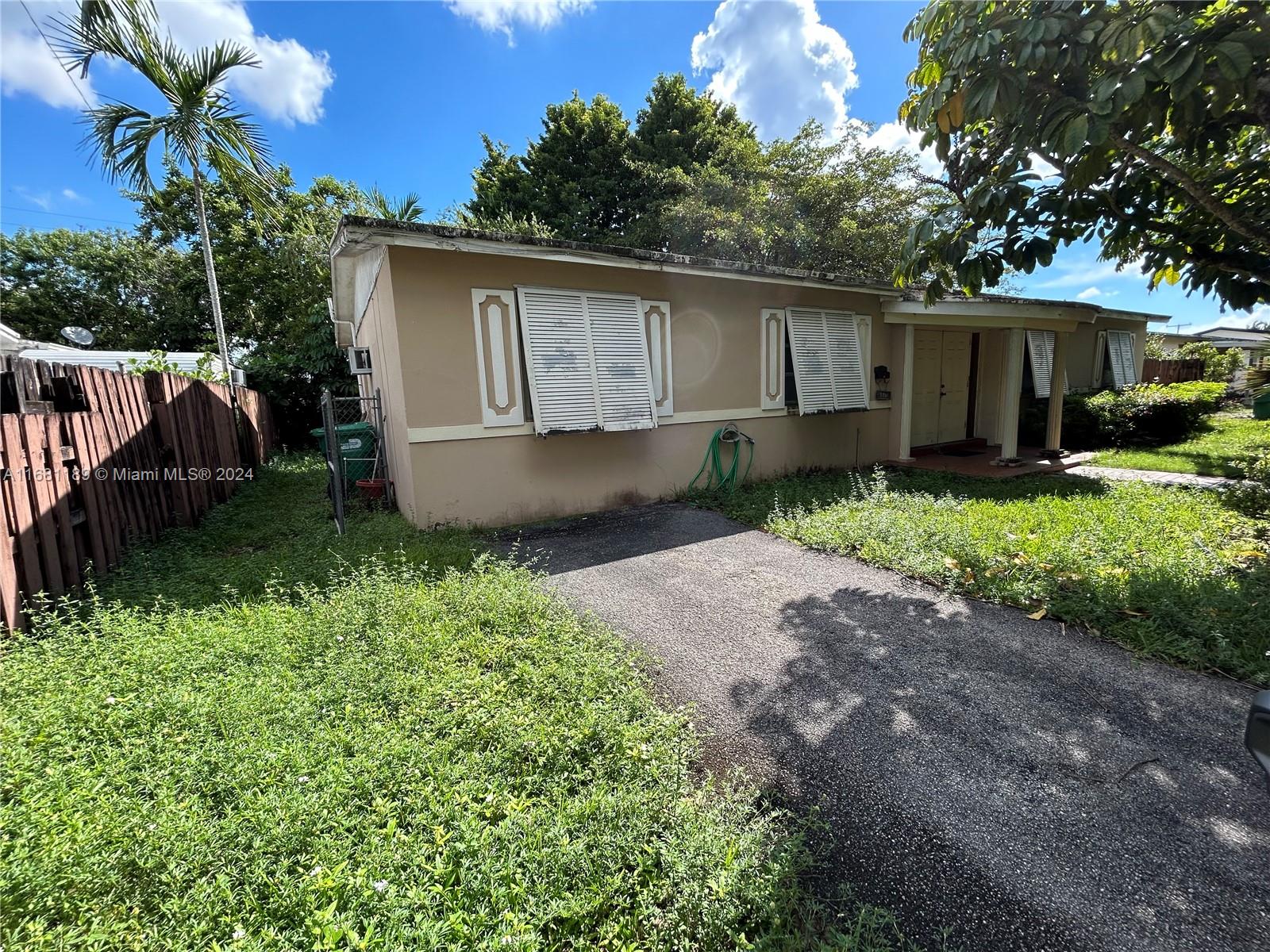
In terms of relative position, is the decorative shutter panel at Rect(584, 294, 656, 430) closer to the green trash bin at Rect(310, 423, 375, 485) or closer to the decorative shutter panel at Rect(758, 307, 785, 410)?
the decorative shutter panel at Rect(758, 307, 785, 410)

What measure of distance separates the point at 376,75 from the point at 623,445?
616 centimetres

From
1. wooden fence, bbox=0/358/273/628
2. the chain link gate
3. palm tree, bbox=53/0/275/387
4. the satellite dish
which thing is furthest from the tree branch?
the satellite dish

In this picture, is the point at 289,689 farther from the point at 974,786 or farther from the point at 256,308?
the point at 256,308

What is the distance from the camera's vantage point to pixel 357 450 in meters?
7.27

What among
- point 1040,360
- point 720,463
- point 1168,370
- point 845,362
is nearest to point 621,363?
point 720,463

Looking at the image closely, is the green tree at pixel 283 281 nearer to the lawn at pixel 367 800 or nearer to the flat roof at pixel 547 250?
the flat roof at pixel 547 250

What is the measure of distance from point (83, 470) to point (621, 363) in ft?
15.4

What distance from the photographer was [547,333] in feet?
19.1

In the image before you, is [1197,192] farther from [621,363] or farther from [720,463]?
[720,463]

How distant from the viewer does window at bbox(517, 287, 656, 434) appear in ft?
18.9

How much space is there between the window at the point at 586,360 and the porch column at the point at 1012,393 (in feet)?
19.7

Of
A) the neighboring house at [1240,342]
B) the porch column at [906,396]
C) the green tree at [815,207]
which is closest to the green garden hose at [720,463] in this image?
the porch column at [906,396]

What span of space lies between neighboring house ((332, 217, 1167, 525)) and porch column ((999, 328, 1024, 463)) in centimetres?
3

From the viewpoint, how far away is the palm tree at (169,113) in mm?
7527
